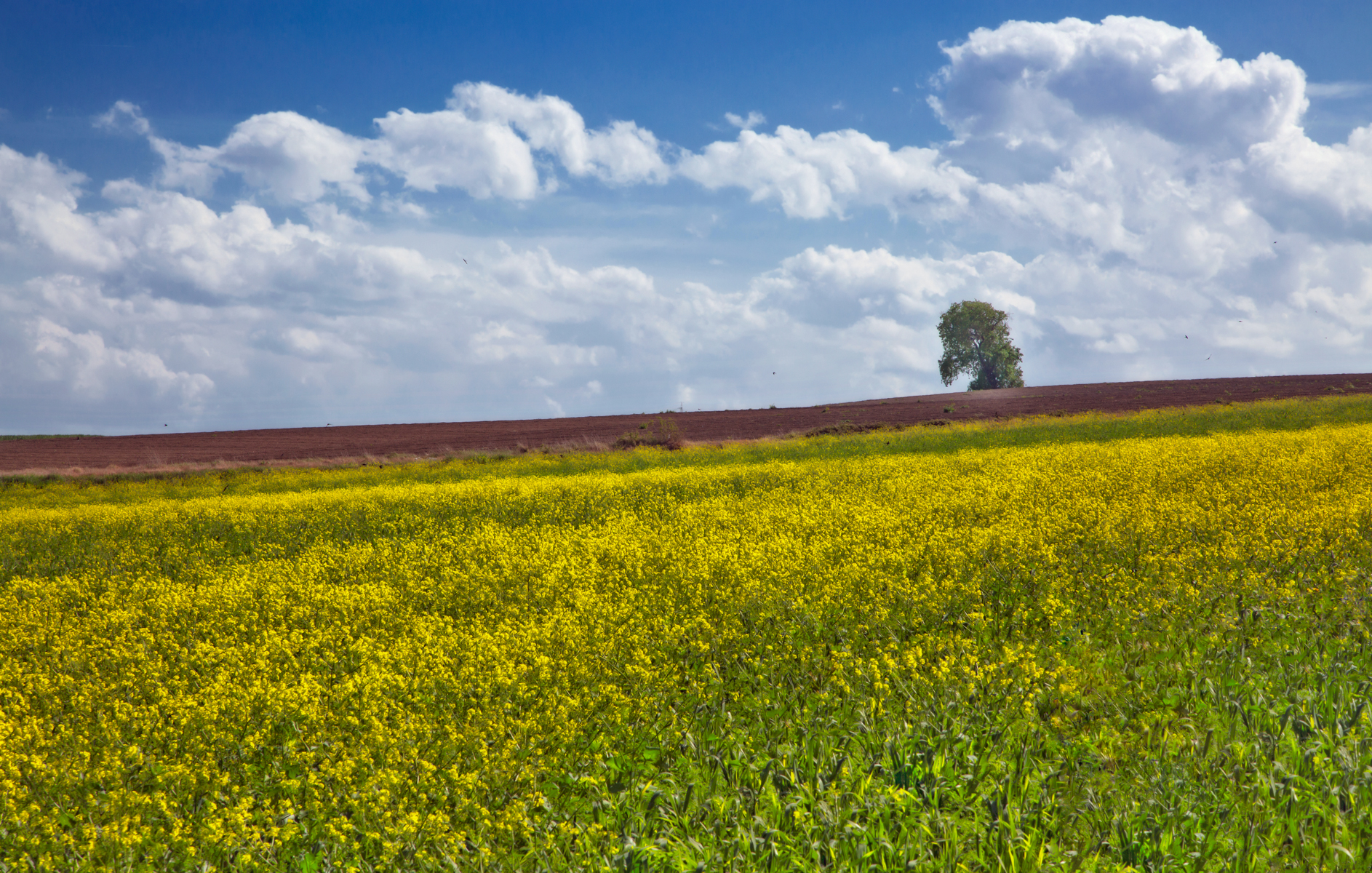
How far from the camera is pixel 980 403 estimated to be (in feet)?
142

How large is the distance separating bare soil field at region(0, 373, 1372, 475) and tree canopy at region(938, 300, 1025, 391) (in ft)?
61.4

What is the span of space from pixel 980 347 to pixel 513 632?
7377cm

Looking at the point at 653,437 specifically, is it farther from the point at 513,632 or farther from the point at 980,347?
the point at 980,347

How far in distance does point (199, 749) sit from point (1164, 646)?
745cm

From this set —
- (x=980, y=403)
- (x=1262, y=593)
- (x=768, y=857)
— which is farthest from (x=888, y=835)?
(x=980, y=403)

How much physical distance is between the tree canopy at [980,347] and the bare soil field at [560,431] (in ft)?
61.4

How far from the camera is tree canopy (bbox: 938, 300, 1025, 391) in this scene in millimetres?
71312

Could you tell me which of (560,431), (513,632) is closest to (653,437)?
(560,431)

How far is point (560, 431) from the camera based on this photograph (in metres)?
38.3

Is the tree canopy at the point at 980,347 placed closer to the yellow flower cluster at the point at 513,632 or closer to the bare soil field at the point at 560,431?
the bare soil field at the point at 560,431

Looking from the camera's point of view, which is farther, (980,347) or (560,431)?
(980,347)

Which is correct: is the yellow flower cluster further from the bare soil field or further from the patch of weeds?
the bare soil field

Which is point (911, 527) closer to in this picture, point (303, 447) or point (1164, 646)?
point (1164, 646)

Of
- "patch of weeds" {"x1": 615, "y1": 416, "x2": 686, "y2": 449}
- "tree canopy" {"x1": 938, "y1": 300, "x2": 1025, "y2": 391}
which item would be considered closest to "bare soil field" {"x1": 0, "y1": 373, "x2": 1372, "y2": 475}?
"patch of weeds" {"x1": 615, "y1": 416, "x2": 686, "y2": 449}
